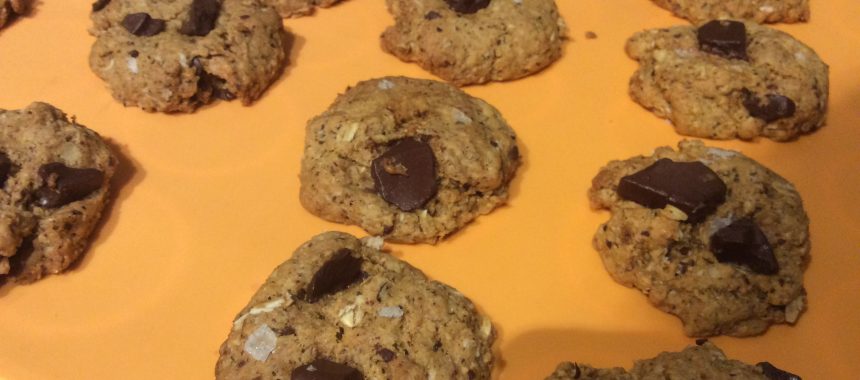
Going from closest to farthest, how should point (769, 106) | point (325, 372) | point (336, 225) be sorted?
point (325, 372)
point (336, 225)
point (769, 106)

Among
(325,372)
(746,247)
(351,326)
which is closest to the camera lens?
(325,372)

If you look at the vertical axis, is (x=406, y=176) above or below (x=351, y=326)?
above

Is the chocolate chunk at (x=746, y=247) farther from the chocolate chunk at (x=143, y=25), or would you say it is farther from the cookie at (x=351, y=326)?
the chocolate chunk at (x=143, y=25)

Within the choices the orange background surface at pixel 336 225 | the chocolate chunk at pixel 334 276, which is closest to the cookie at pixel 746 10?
the orange background surface at pixel 336 225

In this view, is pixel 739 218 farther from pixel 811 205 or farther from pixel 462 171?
pixel 462 171

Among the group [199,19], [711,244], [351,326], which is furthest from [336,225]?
[711,244]

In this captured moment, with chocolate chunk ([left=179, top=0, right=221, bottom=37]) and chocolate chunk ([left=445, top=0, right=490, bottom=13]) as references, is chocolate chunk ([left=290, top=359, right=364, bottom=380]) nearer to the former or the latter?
chocolate chunk ([left=179, top=0, right=221, bottom=37])

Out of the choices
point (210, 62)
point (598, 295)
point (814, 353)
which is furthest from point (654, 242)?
point (210, 62)

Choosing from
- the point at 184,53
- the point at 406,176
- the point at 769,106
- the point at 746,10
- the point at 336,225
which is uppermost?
the point at 746,10

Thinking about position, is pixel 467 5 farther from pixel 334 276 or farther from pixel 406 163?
pixel 334 276
